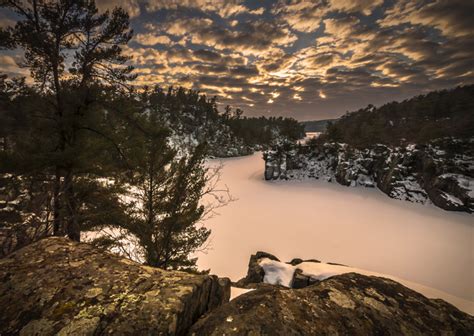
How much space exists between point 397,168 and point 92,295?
1246 inches

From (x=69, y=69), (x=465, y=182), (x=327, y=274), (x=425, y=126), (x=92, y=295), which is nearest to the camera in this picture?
(x=92, y=295)

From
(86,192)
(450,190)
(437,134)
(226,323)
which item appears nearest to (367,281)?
(226,323)

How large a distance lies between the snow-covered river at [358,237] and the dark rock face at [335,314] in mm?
11588

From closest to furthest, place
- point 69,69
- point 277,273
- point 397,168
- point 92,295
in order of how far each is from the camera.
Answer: point 92,295
point 69,69
point 277,273
point 397,168

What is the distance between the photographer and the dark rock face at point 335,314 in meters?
1.69

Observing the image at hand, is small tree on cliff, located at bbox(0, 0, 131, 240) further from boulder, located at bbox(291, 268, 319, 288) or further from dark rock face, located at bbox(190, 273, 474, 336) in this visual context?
boulder, located at bbox(291, 268, 319, 288)

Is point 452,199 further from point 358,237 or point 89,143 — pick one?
point 89,143

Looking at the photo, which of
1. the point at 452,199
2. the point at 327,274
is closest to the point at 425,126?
the point at 452,199

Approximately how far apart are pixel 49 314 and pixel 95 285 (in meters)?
0.37

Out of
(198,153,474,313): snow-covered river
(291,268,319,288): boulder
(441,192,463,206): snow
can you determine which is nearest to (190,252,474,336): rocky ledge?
(291,268,319,288): boulder

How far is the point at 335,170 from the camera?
33.8m

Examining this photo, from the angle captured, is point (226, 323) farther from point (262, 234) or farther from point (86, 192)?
point (262, 234)

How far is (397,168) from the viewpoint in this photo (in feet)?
82.4

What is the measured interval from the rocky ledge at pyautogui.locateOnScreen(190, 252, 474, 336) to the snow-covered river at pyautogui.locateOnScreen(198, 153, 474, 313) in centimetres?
1159
